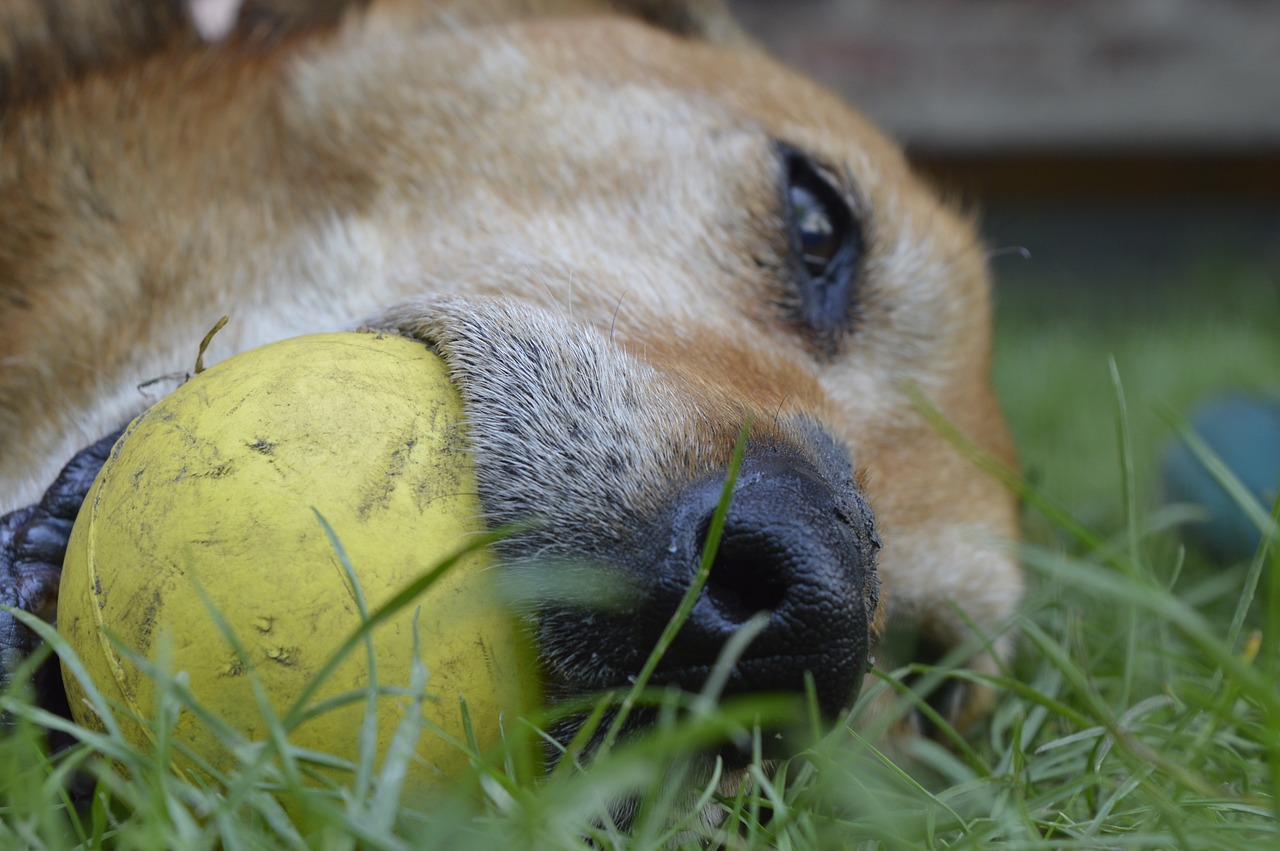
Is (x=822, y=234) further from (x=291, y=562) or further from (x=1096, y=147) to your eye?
(x=1096, y=147)

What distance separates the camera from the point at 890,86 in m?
5.82

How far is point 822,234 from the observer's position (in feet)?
7.70

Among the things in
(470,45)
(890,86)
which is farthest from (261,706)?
(890,86)

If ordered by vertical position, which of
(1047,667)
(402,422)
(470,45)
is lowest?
(1047,667)

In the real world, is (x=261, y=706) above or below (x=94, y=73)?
below

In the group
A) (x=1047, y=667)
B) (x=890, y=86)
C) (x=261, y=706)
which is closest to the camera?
(x=261, y=706)

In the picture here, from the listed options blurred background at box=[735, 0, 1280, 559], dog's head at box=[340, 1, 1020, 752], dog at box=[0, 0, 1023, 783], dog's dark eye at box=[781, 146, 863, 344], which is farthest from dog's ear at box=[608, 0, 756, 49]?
blurred background at box=[735, 0, 1280, 559]

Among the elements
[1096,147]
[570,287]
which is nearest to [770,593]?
[570,287]

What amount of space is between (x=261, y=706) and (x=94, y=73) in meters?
1.60

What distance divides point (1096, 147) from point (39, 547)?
5.73 m

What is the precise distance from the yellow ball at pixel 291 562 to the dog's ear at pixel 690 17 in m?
1.93

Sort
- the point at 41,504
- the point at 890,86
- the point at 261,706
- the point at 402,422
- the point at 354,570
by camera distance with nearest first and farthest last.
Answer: the point at 261,706 < the point at 354,570 < the point at 402,422 < the point at 41,504 < the point at 890,86

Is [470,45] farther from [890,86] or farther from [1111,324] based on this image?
[1111,324]

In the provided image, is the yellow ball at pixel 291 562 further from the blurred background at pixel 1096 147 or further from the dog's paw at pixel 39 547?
the blurred background at pixel 1096 147
